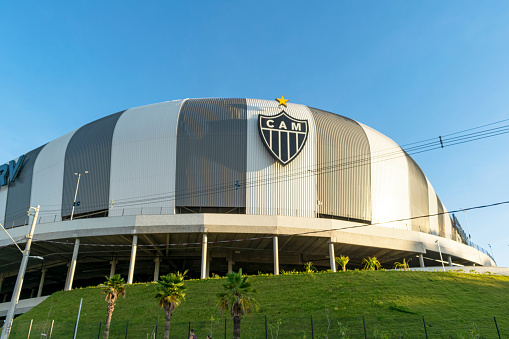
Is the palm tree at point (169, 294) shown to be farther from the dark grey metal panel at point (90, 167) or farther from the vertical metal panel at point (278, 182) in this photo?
the dark grey metal panel at point (90, 167)

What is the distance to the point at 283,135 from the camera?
162ft

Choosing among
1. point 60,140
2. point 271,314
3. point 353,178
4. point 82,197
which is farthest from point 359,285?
point 60,140

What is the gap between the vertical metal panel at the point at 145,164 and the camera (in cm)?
4747

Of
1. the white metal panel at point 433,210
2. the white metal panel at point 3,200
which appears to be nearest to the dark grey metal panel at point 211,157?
the white metal panel at point 3,200

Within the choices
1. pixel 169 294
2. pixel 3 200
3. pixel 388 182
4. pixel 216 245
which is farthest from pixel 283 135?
pixel 3 200

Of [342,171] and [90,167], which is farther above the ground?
[90,167]

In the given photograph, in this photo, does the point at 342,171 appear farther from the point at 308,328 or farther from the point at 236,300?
the point at 236,300

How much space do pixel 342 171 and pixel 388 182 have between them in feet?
24.3

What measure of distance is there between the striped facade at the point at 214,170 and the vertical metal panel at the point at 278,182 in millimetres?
111

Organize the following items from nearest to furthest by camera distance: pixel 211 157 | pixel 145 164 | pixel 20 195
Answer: pixel 211 157 → pixel 145 164 → pixel 20 195

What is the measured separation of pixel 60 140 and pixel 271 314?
133 ft

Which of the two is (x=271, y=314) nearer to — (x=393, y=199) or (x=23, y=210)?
(x=393, y=199)

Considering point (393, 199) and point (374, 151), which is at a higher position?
point (374, 151)

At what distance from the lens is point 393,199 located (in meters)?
53.4
